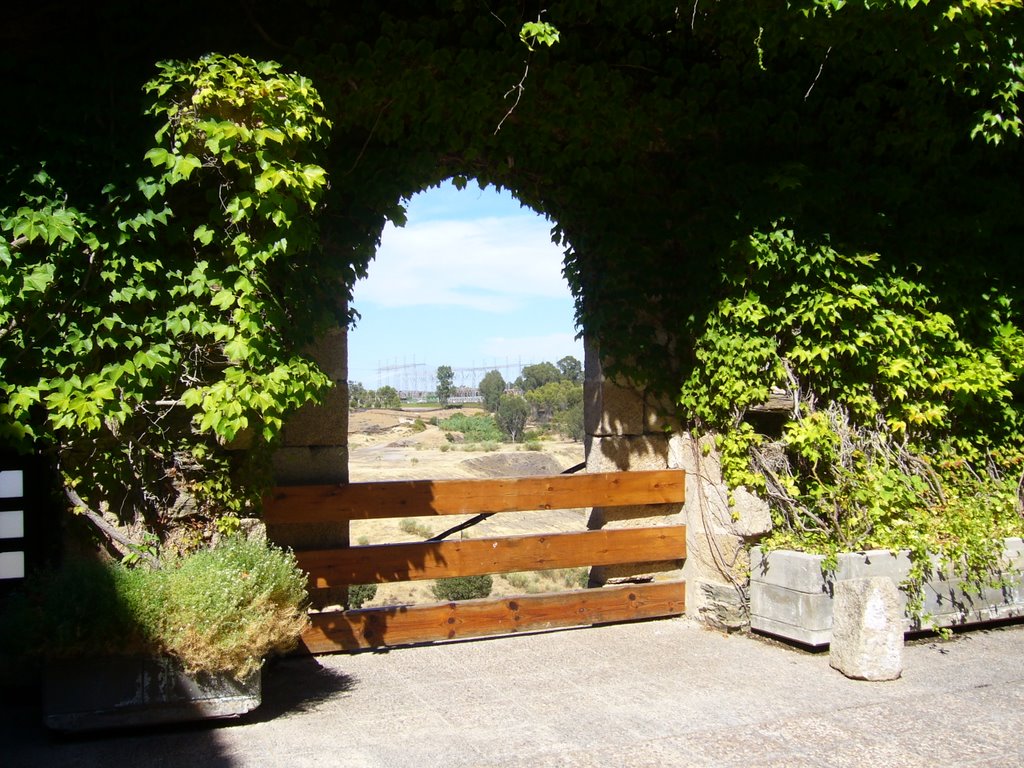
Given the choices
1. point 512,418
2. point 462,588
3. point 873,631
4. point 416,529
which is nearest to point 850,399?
point 873,631

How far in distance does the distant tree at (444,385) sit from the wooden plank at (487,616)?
48.5m

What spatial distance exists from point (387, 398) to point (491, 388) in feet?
27.3

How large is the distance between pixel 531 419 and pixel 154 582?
36730 mm

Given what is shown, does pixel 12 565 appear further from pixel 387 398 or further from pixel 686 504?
pixel 387 398

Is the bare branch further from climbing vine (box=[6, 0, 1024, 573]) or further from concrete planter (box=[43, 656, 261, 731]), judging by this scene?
concrete planter (box=[43, 656, 261, 731])

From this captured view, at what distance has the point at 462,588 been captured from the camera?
1050 cm

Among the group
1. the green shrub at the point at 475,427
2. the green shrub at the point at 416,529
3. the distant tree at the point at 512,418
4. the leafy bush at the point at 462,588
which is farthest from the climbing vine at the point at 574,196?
the distant tree at the point at 512,418

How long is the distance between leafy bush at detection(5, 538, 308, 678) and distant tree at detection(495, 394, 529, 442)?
1247 inches

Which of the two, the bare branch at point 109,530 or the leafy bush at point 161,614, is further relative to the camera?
the bare branch at point 109,530

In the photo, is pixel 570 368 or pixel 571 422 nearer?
pixel 571 422

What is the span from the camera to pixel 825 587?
16.6 feet

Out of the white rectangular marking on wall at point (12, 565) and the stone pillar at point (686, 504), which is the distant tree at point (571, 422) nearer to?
the stone pillar at point (686, 504)

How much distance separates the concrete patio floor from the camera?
3588mm

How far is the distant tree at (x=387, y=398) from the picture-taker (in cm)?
5331
